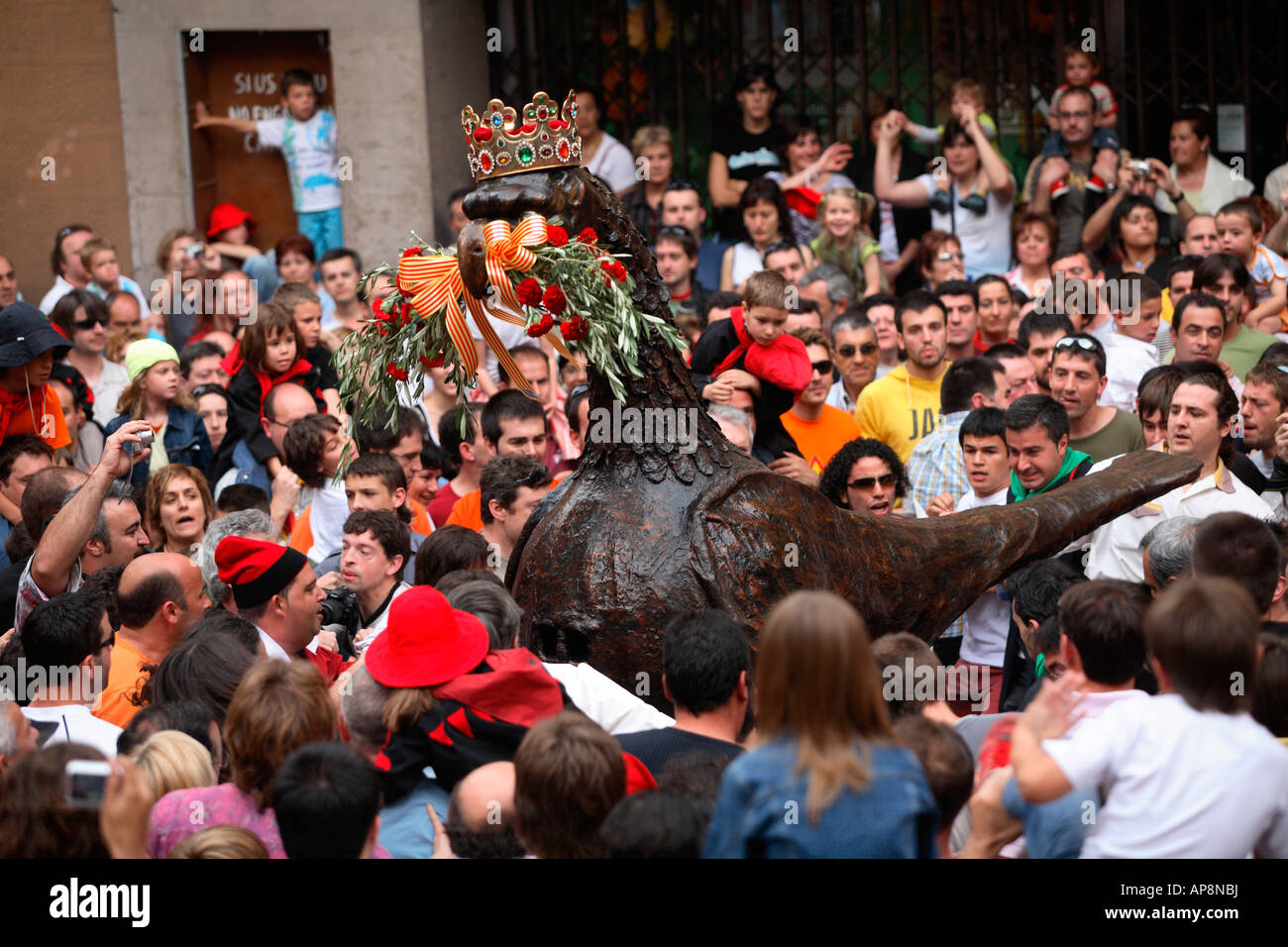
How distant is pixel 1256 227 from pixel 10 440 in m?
6.27

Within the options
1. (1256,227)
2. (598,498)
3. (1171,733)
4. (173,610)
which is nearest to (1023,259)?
(1256,227)

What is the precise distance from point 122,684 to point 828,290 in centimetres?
501

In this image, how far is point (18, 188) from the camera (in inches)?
400

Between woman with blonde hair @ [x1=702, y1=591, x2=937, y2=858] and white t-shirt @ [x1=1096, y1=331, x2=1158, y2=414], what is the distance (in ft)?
15.9

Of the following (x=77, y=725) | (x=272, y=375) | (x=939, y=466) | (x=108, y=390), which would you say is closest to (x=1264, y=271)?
(x=939, y=466)

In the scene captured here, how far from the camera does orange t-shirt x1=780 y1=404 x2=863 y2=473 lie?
6.70 meters

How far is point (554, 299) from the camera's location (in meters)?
4.04

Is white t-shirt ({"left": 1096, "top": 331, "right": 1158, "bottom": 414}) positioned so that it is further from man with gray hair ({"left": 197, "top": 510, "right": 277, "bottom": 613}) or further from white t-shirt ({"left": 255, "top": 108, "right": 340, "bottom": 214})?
white t-shirt ({"left": 255, "top": 108, "right": 340, "bottom": 214})

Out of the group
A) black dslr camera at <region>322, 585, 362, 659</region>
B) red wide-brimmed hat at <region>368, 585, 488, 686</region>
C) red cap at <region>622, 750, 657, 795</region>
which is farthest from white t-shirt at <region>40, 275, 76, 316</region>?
red cap at <region>622, 750, 657, 795</region>

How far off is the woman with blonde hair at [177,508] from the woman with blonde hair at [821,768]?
3.59m

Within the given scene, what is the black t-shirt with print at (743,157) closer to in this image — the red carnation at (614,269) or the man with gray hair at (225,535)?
the man with gray hair at (225,535)

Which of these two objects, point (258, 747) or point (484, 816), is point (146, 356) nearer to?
point (258, 747)

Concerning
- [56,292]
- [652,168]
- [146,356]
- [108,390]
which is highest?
[652,168]
